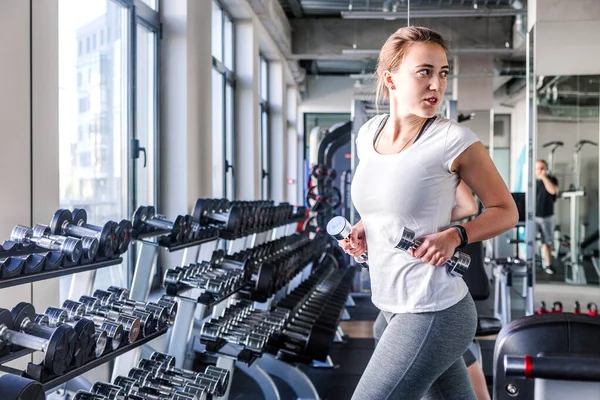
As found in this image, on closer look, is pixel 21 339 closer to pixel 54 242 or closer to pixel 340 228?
pixel 54 242

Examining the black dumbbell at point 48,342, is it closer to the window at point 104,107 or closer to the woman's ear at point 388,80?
the woman's ear at point 388,80

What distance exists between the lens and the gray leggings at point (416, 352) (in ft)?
4.93

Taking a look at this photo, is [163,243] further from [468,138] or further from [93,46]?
[468,138]

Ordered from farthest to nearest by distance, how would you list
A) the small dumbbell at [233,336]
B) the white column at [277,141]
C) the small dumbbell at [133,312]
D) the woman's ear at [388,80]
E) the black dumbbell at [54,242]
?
the white column at [277,141], the small dumbbell at [233,336], the small dumbbell at [133,312], the black dumbbell at [54,242], the woman's ear at [388,80]

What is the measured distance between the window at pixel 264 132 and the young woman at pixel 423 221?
8222 mm

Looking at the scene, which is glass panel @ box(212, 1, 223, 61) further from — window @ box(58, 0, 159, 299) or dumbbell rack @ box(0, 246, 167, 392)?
dumbbell rack @ box(0, 246, 167, 392)

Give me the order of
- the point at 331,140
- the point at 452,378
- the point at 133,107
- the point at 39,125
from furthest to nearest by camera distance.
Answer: the point at 331,140 < the point at 133,107 < the point at 39,125 < the point at 452,378

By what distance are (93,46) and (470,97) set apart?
27.8ft

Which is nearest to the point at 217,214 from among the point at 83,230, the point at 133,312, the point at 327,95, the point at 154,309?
the point at 154,309

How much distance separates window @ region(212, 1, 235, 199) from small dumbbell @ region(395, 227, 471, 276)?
5288 mm

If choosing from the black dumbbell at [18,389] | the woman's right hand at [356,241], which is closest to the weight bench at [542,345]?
the woman's right hand at [356,241]

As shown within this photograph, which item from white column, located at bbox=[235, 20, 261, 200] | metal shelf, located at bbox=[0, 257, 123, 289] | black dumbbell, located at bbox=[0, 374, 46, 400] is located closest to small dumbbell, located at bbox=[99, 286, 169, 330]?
metal shelf, located at bbox=[0, 257, 123, 289]

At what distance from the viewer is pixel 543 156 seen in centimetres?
511

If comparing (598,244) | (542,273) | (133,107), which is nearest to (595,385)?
(133,107)
